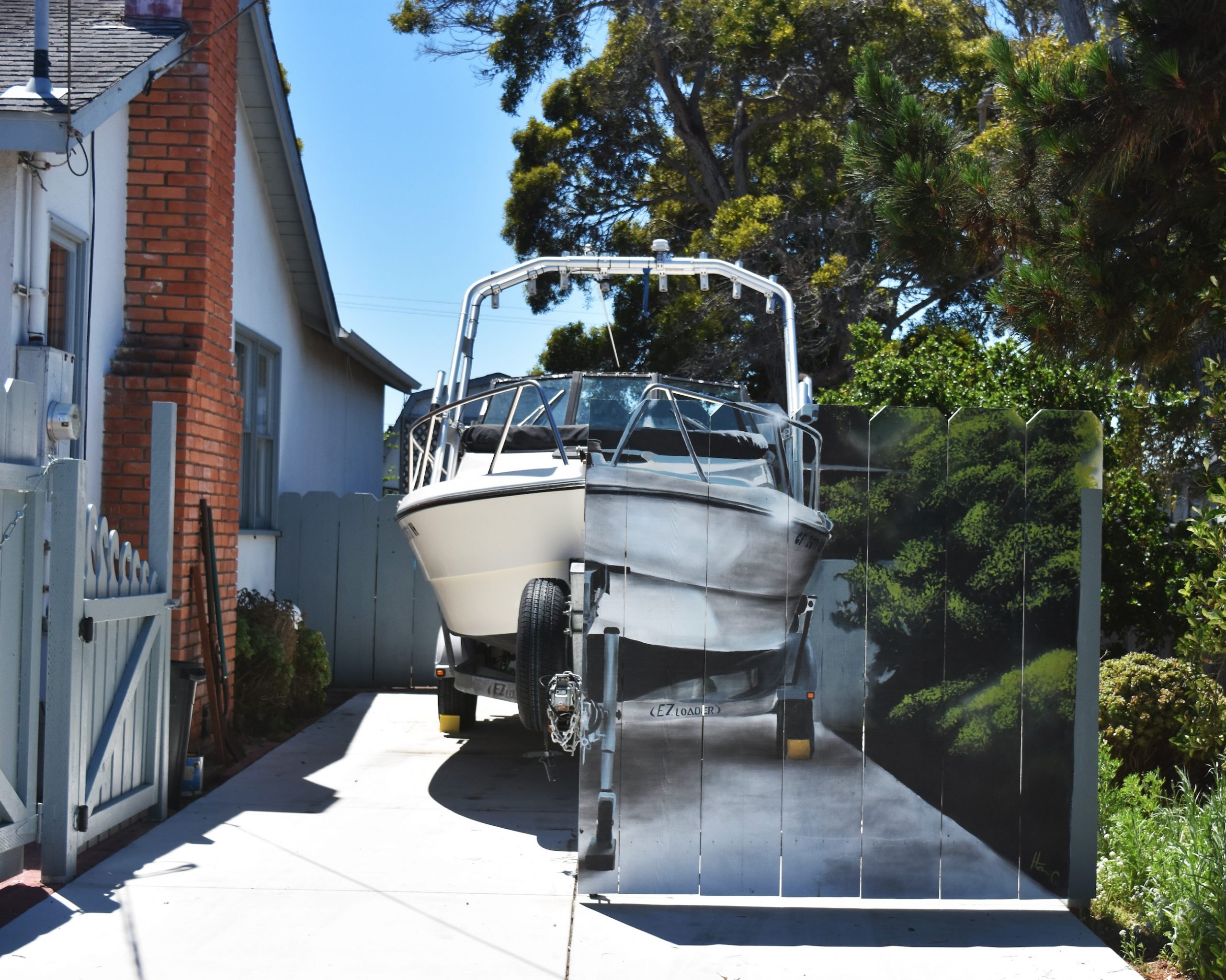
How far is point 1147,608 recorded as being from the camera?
345 inches

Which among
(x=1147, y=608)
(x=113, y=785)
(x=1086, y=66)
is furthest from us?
(x=1147, y=608)

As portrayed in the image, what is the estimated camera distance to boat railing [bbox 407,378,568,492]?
684 cm

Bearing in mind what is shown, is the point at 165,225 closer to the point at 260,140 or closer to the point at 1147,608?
the point at 260,140

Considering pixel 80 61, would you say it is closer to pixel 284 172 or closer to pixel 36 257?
pixel 36 257

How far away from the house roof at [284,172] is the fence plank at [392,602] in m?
2.16

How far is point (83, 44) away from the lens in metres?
7.23

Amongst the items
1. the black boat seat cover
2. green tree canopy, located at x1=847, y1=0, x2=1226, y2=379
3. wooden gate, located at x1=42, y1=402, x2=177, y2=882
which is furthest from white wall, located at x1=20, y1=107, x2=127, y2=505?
green tree canopy, located at x1=847, y1=0, x2=1226, y2=379

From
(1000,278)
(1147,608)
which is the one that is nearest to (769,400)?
(1147,608)

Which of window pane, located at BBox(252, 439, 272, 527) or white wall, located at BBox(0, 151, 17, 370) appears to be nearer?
white wall, located at BBox(0, 151, 17, 370)

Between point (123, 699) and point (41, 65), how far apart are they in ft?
11.2

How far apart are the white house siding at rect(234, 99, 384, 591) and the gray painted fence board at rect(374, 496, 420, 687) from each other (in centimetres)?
104

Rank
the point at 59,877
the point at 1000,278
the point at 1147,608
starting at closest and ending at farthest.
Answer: the point at 59,877
the point at 1000,278
the point at 1147,608

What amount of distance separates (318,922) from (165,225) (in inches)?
187

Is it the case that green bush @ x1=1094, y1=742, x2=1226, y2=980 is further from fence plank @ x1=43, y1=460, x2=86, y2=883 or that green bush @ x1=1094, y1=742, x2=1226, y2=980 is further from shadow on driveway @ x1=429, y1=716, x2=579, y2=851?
fence plank @ x1=43, y1=460, x2=86, y2=883
